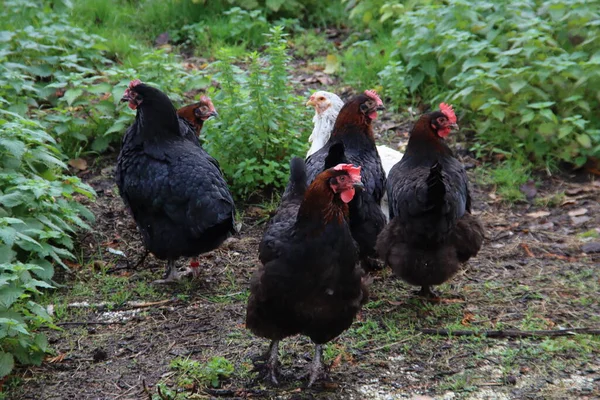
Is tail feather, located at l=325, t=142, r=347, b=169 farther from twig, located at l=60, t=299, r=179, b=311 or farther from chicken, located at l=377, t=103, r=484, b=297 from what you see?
twig, located at l=60, t=299, r=179, b=311

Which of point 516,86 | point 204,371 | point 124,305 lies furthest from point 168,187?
point 516,86

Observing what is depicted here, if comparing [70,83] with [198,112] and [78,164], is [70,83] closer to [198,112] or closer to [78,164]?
[78,164]

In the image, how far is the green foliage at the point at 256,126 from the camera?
6703 millimetres

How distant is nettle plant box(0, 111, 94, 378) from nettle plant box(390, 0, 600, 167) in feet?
13.7

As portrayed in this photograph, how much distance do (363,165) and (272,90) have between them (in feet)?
5.27

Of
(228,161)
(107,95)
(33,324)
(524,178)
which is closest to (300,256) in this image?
(33,324)

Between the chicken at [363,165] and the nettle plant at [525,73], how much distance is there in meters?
1.99

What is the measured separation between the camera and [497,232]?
6.57 m

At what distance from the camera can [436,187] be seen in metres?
4.79

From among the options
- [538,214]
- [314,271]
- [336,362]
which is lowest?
[538,214]

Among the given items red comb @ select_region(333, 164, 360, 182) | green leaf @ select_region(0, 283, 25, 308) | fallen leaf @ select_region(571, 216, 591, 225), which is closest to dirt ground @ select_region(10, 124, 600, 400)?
fallen leaf @ select_region(571, 216, 591, 225)

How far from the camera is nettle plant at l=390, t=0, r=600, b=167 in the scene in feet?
24.2

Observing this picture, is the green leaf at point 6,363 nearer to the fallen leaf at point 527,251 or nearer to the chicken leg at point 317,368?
the chicken leg at point 317,368

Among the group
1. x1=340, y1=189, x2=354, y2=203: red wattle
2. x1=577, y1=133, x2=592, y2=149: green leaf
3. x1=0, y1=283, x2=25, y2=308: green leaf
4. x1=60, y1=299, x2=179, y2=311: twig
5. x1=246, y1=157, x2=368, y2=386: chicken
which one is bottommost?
x1=60, y1=299, x2=179, y2=311: twig
